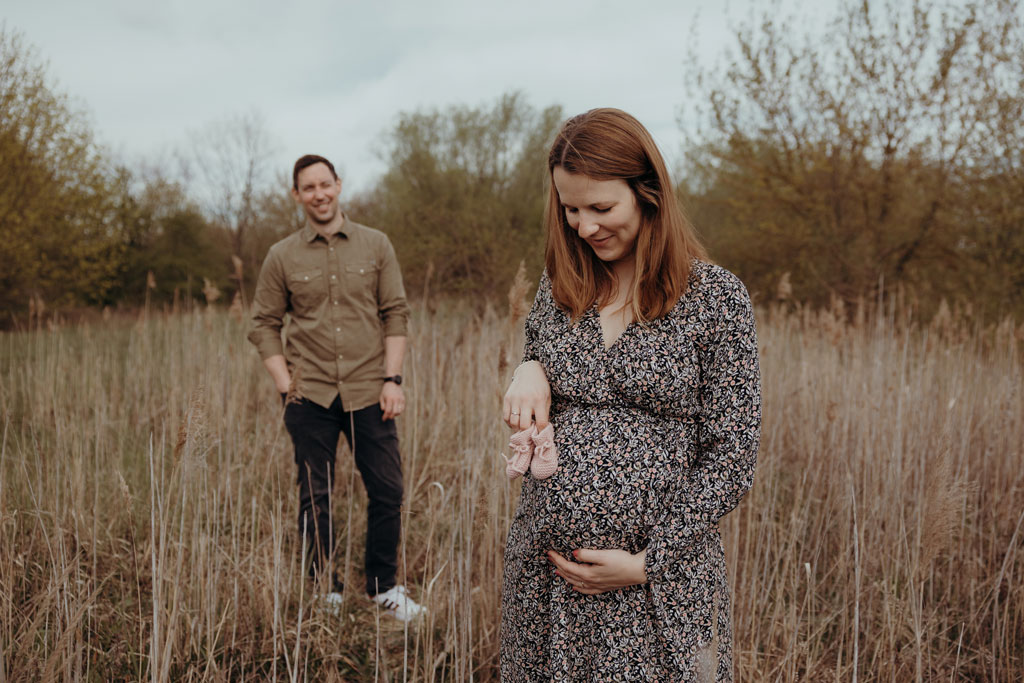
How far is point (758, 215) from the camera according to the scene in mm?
9891

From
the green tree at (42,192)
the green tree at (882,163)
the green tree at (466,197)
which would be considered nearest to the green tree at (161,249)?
the green tree at (42,192)

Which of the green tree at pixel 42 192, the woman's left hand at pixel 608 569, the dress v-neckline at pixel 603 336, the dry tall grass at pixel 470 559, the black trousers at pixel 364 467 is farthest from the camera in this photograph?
the green tree at pixel 42 192

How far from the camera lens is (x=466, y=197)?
916 centimetres

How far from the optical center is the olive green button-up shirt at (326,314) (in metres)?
2.67

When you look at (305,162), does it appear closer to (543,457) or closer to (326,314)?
(326,314)

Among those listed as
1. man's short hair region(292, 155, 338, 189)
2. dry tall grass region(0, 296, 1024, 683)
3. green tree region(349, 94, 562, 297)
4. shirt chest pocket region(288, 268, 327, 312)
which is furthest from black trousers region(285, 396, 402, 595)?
green tree region(349, 94, 562, 297)

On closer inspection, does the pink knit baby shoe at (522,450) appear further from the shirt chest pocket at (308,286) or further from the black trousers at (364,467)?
the shirt chest pocket at (308,286)

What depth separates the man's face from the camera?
266cm

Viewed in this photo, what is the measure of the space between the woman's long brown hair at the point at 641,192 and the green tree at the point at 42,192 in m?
9.69

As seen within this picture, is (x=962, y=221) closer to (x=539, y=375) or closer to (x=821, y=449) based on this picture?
(x=821, y=449)

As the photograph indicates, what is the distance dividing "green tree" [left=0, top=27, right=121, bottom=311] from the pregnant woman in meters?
9.69

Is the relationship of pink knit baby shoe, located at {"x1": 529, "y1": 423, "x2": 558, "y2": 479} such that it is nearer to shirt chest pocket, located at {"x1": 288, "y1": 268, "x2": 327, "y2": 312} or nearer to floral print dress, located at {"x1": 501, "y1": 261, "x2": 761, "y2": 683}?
floral print dress, located at {"x1": 501, "y1": 261, "x2": 761, "y2": 683}

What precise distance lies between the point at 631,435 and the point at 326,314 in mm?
1873

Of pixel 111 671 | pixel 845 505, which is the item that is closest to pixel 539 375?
pixel 111 671
